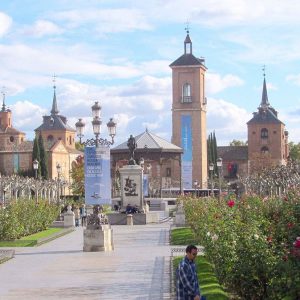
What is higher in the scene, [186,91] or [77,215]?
[186,91]

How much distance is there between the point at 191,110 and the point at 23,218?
236 ft

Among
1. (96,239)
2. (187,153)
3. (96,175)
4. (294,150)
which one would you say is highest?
(294,150)

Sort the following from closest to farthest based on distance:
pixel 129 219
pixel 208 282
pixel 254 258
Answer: pixel 254 258, pixel 208 282, pixel 129 219

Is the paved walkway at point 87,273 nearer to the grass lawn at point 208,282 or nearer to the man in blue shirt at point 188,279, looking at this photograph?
the grass lawn at point 208,282

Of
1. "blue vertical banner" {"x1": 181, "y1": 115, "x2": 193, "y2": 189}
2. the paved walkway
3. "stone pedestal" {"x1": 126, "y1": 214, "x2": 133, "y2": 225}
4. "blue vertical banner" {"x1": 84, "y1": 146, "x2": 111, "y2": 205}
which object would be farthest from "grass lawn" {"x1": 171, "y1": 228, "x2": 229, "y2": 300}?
"blue vertical banner" {"x1": 181, "y1": 115, "x2": 193, "y2": 189}

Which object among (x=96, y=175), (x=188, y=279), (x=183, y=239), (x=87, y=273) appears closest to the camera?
(x=188, y=279)

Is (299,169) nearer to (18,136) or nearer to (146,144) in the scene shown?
(146,144)

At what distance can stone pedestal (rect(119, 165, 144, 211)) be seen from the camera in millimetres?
47281

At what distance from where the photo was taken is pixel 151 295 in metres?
15.0

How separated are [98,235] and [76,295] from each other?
994 cm

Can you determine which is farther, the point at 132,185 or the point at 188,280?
the point at 132,185

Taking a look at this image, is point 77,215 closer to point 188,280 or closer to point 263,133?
point 188,280

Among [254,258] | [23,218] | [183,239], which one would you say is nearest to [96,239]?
[183,239]

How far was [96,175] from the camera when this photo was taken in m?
25.0
